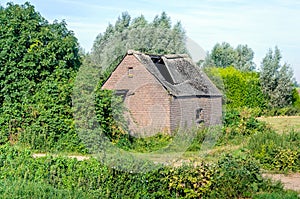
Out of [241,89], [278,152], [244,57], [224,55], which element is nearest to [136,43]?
[278,152]

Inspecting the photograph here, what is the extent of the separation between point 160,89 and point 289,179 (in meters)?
7.05

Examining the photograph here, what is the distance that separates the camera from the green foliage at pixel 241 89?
26.6 m

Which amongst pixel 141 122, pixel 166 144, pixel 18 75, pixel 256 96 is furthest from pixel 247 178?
pixel 256 96

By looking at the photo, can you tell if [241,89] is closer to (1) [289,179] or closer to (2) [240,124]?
(2) [240,124]

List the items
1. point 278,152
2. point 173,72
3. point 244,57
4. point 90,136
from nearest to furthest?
1. point 278,152
2. point 90,136
3. point 173,72
4. point 244,57

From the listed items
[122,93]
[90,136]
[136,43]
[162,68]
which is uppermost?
[136,43]

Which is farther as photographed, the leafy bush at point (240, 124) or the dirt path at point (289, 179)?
the leafy bush at point (240, 124)

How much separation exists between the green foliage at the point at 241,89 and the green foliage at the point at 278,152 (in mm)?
12888

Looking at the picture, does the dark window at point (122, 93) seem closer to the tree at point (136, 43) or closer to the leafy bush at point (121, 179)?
the tree at point (136, 43)

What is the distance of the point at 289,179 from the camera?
10.3 meters

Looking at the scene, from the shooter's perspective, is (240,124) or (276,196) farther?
(240,124)

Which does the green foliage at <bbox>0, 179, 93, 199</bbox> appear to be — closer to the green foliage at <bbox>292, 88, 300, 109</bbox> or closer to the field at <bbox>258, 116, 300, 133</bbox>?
the field at <bbox>258, 116, 300, 133</bbox>

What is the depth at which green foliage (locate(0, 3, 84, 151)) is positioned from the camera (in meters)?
13.7

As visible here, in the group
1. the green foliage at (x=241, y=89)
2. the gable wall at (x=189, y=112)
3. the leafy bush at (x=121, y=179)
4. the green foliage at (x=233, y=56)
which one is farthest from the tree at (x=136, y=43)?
the green foliage at (x=233, y=56)
